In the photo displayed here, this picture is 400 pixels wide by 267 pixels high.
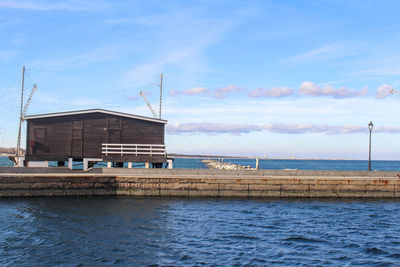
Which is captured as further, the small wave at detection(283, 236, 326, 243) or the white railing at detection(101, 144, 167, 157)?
the white railing at detection(101, 144, 167, 157)

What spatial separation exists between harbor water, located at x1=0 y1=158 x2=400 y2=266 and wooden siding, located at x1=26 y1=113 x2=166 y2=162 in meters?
7.83

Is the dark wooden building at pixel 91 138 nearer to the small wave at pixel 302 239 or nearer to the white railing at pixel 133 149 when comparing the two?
the white railing at pixel 133 149

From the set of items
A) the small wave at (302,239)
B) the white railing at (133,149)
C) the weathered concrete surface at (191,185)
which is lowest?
the small wave at (302,239)

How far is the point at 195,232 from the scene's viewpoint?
2162 centimetres

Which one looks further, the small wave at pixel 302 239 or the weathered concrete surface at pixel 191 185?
the weathered concrete surface at pixel 191 185

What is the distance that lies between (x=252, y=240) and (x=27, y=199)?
70.2ft

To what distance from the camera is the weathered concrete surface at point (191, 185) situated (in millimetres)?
33031

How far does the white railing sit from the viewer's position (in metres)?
38.8

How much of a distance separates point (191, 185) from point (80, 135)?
13950 millimetres

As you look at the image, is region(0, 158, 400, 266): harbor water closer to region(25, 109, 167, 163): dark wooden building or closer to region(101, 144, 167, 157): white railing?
region(25, 109, 167, 163): dark wooden building

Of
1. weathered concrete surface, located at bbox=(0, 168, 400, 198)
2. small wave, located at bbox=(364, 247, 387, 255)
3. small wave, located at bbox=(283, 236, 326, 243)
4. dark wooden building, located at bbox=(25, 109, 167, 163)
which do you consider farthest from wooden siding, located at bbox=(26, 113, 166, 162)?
small wave, located at bbox=(364, 247, 387, 255)

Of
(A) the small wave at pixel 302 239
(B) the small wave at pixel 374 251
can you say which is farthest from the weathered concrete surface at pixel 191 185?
(B) the small wave at pixel 374 251

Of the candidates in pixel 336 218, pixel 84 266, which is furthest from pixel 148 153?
pixel 84 266

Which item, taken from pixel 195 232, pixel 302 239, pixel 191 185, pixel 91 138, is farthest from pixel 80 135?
pixel 302 239
